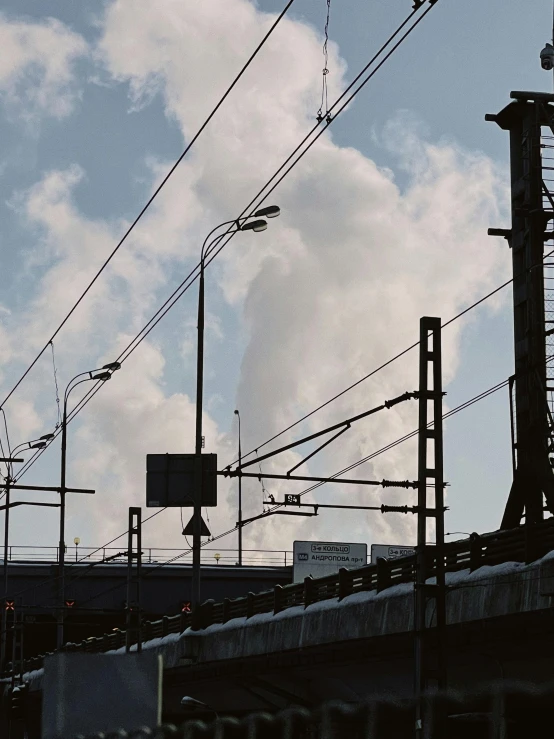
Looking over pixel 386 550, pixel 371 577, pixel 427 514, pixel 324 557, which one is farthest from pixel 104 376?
pixel 386 550

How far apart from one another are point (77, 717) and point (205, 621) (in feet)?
88.4

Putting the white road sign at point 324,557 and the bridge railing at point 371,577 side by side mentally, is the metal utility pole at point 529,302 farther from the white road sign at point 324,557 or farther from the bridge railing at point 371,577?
the white road sign at point 324,557

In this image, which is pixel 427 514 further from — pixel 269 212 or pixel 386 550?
pixel 386 550

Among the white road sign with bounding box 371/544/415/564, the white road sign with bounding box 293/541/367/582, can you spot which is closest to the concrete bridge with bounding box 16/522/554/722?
the white road sign with bounding box 293/541/367/582

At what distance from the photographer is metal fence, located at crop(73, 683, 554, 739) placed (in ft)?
17.7

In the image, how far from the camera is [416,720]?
20.3 meters

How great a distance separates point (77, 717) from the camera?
16.4m

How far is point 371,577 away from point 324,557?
63.3 m

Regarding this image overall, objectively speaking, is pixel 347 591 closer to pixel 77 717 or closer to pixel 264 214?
pixel 264 214

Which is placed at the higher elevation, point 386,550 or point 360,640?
point 386,550

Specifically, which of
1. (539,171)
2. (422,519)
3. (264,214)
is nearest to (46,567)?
(264,214)

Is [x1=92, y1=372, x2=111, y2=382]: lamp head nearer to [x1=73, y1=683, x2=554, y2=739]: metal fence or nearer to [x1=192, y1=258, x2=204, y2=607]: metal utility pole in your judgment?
[x1=192, y1=258, x2=204, y2=607]: metal utility pole

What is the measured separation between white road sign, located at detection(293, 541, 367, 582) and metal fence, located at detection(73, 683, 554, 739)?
4777 centimetres

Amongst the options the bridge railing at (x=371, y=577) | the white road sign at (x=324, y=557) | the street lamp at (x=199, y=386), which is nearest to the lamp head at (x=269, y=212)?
the street lamp at (x=199, y=386)
